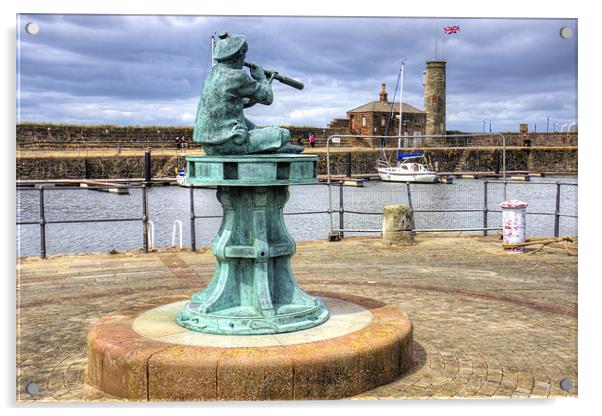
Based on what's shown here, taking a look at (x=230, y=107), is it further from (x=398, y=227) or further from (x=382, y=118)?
(x=382, y=118)

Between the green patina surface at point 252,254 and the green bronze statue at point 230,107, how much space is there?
17 cm

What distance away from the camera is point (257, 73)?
596 centimetres

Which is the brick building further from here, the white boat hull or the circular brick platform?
the circular brick platform

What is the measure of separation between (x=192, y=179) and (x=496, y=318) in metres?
3.59

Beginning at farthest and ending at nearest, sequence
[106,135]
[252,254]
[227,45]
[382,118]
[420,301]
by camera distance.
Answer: [382,118]
[106,135]
[420,301]
[252,254]
[227,45]

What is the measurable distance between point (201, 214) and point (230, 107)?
2354 centimetres

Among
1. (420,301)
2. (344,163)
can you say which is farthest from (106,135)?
(420,301)

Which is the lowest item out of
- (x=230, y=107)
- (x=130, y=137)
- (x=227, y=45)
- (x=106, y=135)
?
(x=230, y=107)

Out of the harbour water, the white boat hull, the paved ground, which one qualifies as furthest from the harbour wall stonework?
the paved ground

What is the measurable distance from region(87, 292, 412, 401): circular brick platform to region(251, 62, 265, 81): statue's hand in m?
2.01

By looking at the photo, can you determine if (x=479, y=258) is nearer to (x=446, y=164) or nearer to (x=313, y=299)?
(x=313, y=299)

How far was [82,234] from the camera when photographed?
19.7 m

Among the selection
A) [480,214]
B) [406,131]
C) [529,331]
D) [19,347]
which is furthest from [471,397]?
[406,131]

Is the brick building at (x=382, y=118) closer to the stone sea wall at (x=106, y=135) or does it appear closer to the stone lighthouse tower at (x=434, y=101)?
the stone lighthouse tower at (x=434, y=101)
